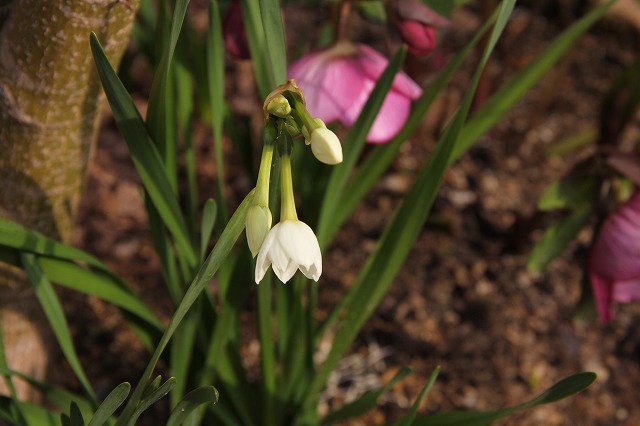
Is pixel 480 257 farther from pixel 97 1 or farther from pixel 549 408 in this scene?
pixel 97 1

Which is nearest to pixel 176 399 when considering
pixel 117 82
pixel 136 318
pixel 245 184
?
pixel 136 318

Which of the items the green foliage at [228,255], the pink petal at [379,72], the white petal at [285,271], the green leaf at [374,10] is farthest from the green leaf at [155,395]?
the green leaf at [374,10]

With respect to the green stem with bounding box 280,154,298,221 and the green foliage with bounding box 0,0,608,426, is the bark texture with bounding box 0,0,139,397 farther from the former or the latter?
the green stem with bounding box 280,154,298,221

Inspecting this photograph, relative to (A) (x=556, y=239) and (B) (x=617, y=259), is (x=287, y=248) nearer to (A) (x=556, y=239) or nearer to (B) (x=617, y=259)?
(B) (x=617, y=259)

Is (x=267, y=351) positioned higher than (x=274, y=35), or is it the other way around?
(x=274, y=35)

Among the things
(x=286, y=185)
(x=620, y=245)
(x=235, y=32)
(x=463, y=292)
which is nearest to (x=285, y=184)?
(x=286, y=185)

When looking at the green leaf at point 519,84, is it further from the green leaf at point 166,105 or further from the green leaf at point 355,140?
the green leaf at point 166,105

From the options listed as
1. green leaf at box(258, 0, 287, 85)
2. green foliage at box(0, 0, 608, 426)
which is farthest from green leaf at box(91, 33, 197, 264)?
green leaf at box(258, 0, 287, 85)
